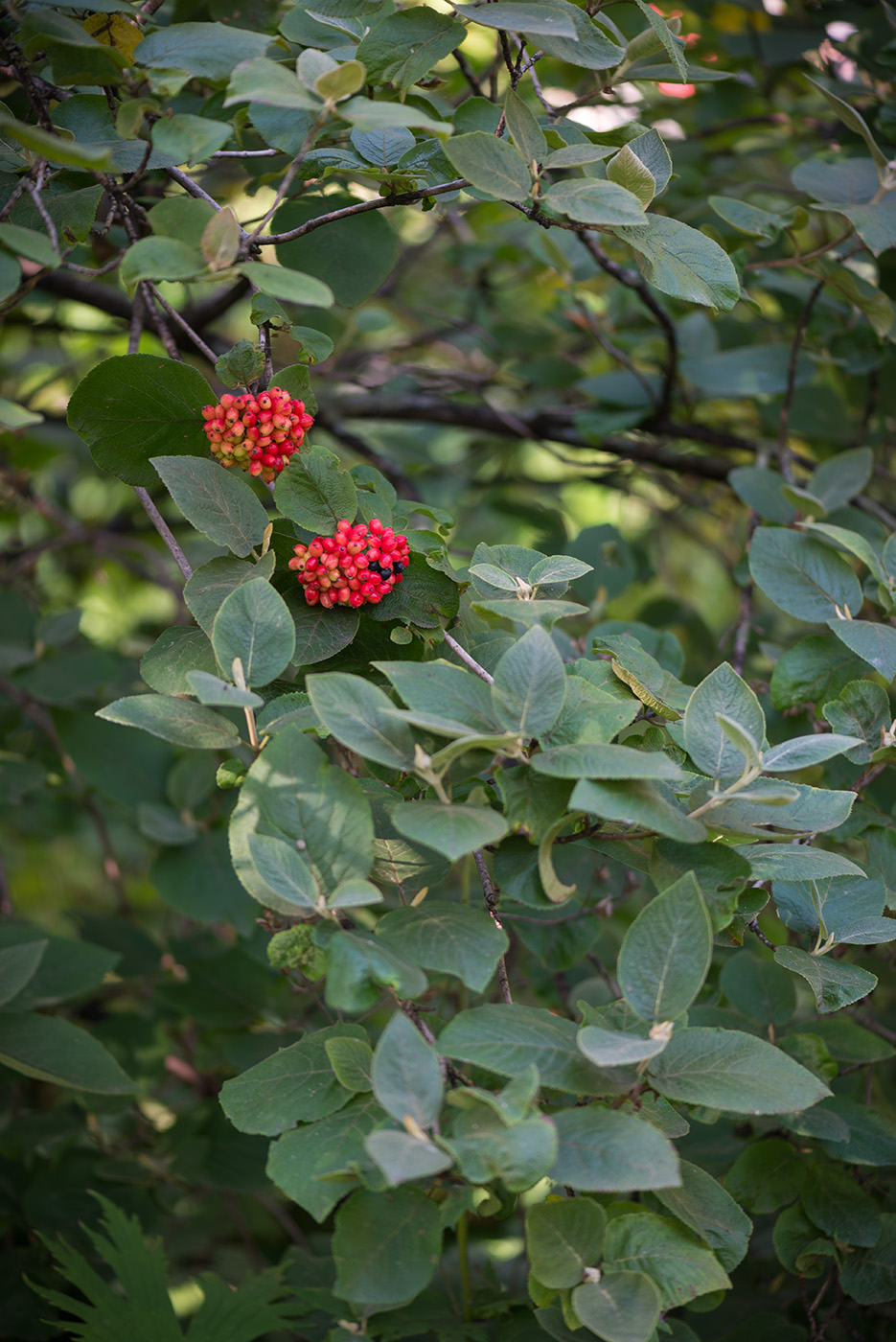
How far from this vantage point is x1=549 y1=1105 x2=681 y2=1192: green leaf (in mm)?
406

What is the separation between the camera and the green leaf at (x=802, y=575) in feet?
2.52

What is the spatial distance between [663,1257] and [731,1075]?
0.10 m

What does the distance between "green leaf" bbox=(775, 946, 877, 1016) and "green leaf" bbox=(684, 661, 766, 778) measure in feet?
0.41

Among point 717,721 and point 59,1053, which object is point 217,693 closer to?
point 717,721

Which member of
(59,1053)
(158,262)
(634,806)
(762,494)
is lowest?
(59,1053)

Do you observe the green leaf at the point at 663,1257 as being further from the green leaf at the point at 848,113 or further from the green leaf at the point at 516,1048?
the green leaf at the point at 848,113

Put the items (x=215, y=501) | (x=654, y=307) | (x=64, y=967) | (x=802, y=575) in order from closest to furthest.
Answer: (x=215, y=501)
(x=802, y=575)
(x=64, y=967)
(x=654, y=307)

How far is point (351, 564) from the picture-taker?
0.58 meters

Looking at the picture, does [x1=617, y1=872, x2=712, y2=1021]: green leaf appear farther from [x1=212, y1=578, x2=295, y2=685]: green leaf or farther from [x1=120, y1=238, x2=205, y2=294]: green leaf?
[x1=120, y1=238, x2=205, y2=294]: green leaf

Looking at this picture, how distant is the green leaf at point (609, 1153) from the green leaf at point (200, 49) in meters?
0.61

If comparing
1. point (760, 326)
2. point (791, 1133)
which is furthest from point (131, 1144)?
point (760, 326)

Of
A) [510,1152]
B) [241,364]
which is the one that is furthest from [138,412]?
[510,1152]

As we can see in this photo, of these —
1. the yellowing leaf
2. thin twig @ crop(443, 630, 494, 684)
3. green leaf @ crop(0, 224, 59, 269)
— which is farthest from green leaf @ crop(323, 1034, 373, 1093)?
the yellowing leaf

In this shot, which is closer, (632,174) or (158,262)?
(158,262)
